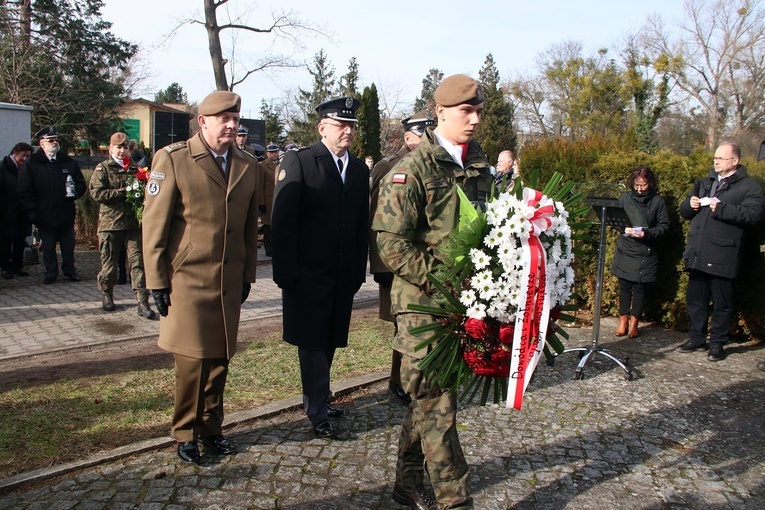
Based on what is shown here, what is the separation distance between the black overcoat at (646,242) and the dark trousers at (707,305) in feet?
1.51

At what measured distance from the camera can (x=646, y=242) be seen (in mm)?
7438

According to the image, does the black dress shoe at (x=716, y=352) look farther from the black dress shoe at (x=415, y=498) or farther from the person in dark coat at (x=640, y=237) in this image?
the black dress shoe at (x=415, y=498)

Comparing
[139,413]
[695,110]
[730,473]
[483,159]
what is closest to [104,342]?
[139,413]

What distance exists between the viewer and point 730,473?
14.1ft

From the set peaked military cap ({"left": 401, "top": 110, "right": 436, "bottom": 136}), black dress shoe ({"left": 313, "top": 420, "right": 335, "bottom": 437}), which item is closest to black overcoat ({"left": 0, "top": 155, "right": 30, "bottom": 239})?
peaked military cap ({"left": 401, "top": 110, "right": 436, "bottom": 136})

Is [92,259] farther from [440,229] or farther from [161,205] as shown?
[440,229]

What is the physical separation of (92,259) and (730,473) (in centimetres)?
1115

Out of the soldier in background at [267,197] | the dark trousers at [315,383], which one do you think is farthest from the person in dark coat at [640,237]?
the soldier in background at [267,197]

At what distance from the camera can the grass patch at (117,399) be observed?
427 centimetres

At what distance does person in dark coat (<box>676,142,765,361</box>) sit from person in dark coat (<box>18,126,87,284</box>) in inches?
349

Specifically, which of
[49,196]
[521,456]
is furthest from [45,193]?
[521,456]

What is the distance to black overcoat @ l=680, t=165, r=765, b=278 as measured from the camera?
669cm

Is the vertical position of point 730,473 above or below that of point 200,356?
below

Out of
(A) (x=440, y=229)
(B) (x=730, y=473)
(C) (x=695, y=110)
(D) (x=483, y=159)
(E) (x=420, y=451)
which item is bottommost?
(B) (x=730, y=473)
